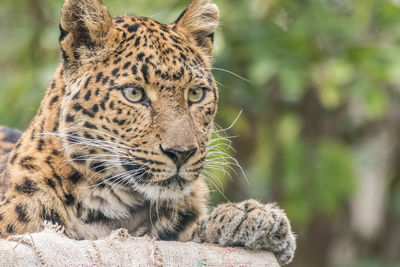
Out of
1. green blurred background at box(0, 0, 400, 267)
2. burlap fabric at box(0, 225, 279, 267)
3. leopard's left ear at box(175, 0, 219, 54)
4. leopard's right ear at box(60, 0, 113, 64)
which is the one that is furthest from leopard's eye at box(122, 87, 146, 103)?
green blurred background at box(0, 0, 400, 267)

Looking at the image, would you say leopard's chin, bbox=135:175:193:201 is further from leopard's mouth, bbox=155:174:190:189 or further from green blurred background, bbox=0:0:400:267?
green blurred background, bbox=0:0:400:267

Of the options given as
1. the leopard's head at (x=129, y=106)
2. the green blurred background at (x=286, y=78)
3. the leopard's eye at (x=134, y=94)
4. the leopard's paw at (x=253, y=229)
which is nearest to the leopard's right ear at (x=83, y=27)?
the leopard's head at (x=129, y=106)

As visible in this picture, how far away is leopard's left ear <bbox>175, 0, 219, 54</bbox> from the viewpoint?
582 centimetres

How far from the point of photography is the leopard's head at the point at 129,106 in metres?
4.97

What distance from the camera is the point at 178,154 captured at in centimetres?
492

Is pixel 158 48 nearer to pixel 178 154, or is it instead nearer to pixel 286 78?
pixel 178 154

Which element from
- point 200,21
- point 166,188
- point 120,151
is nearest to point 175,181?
point 166,188

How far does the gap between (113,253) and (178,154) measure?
953mm

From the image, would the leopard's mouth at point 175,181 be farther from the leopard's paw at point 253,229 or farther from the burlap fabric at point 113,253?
the burlap fabric at point 113,253

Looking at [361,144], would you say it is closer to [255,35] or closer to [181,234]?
→ [255,35]

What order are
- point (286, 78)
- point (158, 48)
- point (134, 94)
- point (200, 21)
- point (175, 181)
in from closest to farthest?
point (175, 181)
point (134, 94)
point (158, 48)
point (200, 21)
point (286, 78)

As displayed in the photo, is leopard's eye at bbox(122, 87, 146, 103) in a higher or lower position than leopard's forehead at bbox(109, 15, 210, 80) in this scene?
lower

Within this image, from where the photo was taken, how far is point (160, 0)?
9.05 m

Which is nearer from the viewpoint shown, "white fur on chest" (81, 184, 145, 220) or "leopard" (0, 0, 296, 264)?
"leopard" (0, 0, 296, 264)
